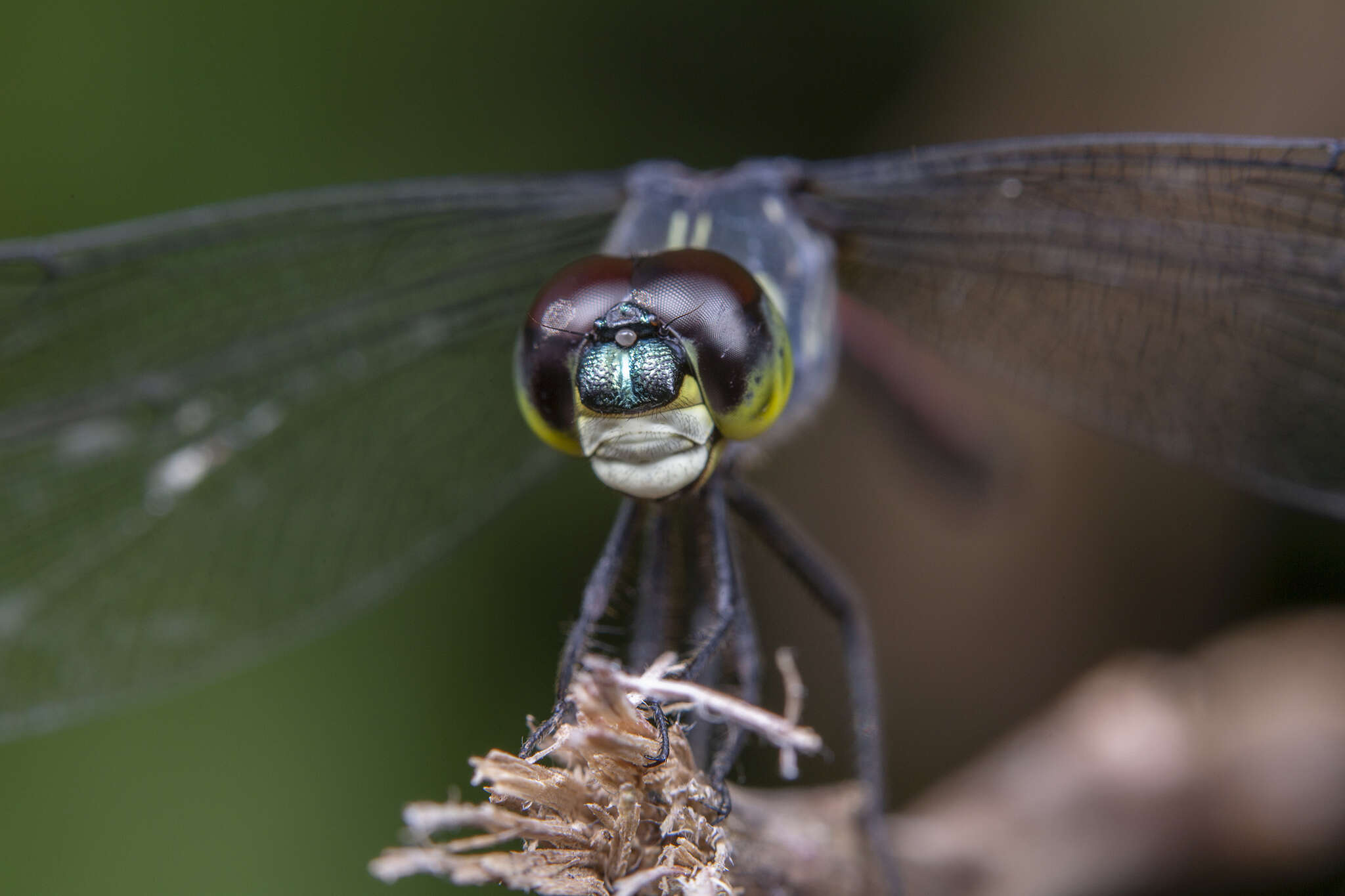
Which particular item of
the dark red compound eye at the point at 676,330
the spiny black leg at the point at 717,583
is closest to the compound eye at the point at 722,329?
the dark red compound eye at the point at 676,330

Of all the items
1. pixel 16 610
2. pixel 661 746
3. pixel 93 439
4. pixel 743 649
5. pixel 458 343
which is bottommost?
pixel 661 746

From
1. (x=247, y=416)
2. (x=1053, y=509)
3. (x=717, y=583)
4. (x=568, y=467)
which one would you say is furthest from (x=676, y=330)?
(x=1053, y=509)

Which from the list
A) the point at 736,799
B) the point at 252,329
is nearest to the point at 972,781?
the point at 736,799

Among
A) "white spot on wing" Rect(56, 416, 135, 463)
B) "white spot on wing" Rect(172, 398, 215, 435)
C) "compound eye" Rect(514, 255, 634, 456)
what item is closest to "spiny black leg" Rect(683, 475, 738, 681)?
"compound eye" Rect(514, 255, 634, 456)

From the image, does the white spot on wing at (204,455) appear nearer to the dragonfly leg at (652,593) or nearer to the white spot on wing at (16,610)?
the white spot on wing at (16,610)

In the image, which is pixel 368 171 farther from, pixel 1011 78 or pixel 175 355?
pixel 1011 78

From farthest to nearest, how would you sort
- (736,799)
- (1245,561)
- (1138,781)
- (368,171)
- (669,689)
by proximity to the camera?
(1245,561) < (368,171) < (1138,781) < (736,799) < (669,689)

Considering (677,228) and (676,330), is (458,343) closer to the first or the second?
(677,228)
